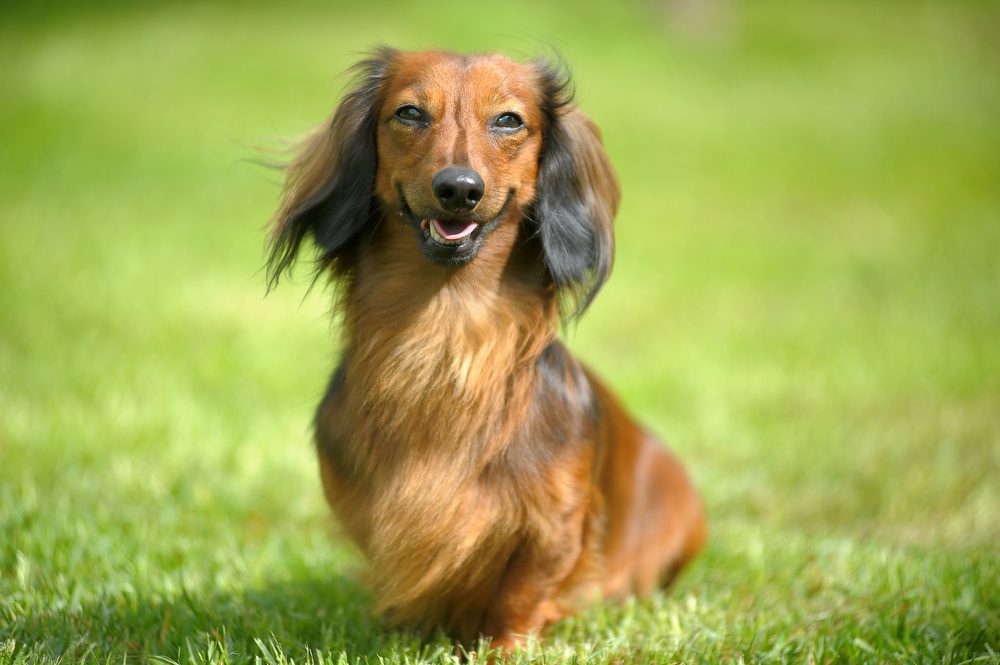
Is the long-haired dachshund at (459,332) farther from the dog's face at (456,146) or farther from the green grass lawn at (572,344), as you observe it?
the green grass lawn at (572,344)

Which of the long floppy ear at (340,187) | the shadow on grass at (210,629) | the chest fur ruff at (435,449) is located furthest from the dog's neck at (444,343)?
the shadow on grass at (210,629)

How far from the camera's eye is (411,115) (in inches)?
125

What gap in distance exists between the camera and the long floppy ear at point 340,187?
327cm

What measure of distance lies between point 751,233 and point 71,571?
8297 millimetres

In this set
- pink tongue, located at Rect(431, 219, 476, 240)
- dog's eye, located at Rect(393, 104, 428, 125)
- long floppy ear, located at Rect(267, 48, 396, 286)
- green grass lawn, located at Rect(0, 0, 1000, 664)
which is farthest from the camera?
green grass lawn, located at Rect(0, 0, 1000, 664)

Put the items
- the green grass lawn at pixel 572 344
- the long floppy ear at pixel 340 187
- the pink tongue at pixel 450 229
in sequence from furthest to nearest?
the green grass lawn at pixel 572 344 < the long floppy ear at pixel 340 187 < the pink tongue at pixel 450 229

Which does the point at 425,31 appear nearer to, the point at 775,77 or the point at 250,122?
the point at 250,122

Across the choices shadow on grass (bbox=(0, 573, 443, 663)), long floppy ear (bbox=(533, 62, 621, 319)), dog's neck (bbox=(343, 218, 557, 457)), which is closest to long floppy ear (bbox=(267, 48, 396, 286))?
dog's neck (bbox=(343, 218, 557, 457))

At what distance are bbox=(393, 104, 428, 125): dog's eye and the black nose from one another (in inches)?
12.9

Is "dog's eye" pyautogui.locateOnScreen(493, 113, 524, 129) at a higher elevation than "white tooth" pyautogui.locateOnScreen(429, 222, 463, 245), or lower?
higher

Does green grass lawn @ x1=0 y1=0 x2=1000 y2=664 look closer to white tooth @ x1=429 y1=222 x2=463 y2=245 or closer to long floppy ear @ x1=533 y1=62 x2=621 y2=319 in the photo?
white tooth @ x1=429 y1=222 x2=463 y2=245

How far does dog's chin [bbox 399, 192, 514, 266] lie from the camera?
3.03 meters

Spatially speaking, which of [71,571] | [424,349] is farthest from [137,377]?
[424,349]

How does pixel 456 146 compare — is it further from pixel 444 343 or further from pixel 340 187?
pixel 444 343
